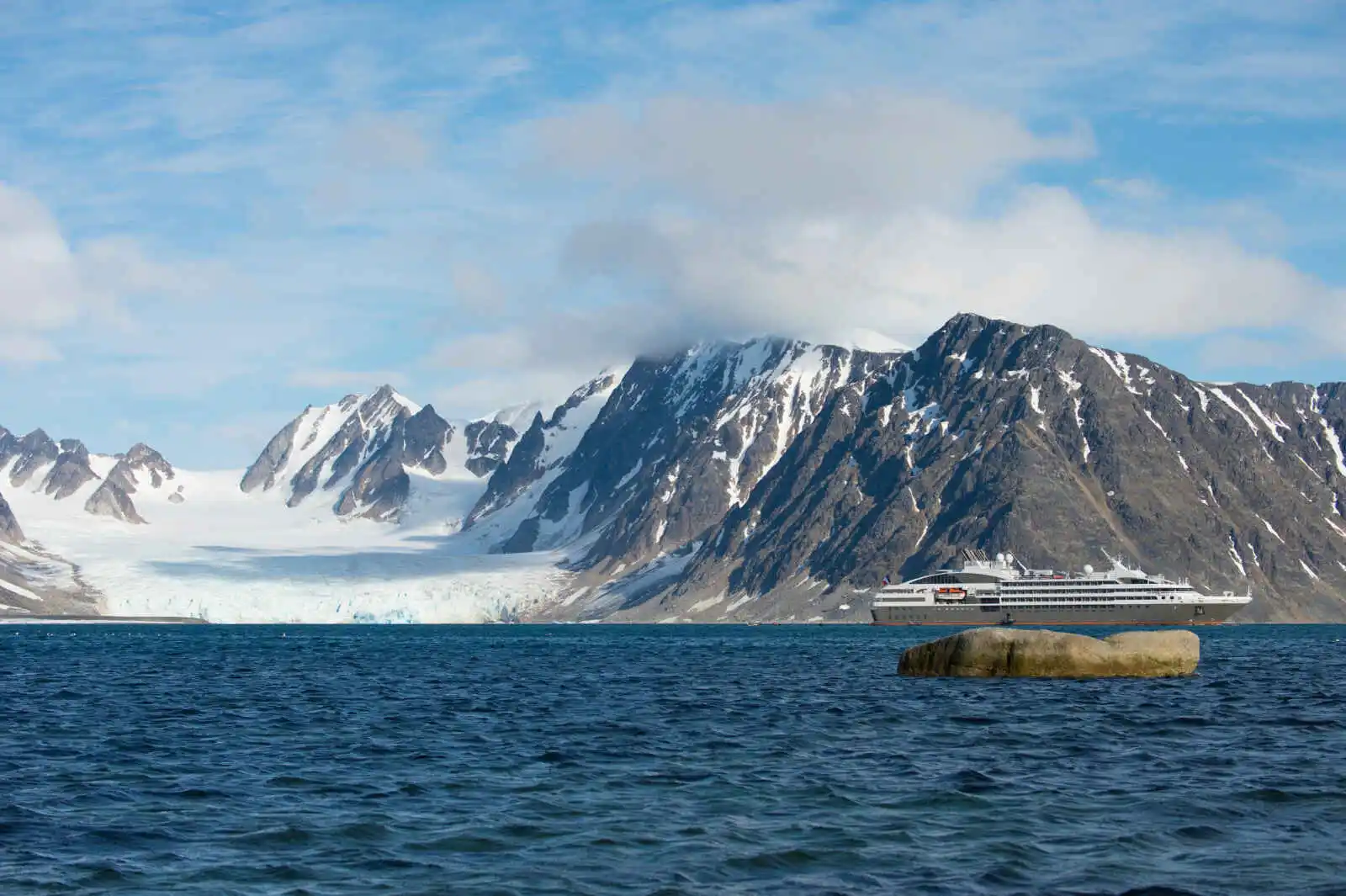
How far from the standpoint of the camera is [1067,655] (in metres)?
84.6

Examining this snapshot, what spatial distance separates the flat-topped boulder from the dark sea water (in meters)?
2.31

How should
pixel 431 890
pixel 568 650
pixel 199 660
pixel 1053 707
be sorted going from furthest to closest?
pixel 568 650 < pixel 199 660 < pixel 1053 707 < pixel 431 890

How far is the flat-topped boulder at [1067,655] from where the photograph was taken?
278 feet

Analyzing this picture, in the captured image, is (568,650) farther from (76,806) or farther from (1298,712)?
(76,806)

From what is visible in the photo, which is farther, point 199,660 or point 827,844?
point 199,660

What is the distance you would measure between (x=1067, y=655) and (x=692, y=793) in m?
45.1

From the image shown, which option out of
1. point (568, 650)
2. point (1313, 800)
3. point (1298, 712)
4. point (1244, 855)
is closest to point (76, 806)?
point (1244, 855)

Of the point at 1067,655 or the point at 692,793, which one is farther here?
the point at 1067,655

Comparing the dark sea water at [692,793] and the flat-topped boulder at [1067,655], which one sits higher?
the flat-topped boulder at [1067,655]

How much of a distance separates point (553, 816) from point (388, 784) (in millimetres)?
7895

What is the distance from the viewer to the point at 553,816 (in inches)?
1608

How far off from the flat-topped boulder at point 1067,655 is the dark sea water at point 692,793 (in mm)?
2314

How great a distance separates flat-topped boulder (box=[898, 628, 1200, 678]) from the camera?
84.8 meters

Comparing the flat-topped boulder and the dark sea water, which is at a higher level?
the flat-topped boulder
